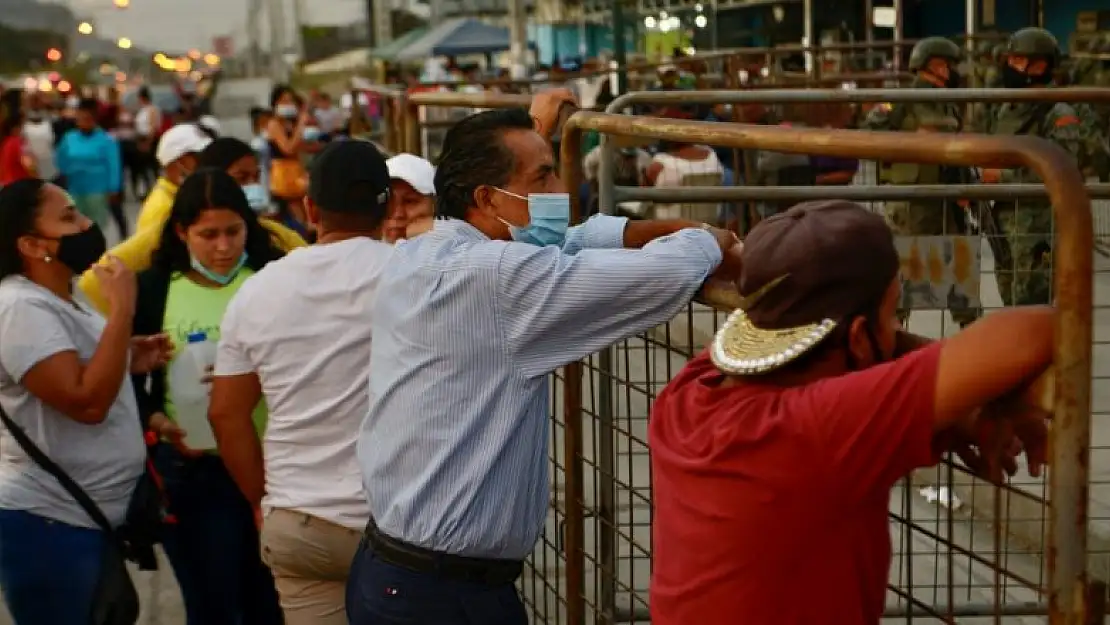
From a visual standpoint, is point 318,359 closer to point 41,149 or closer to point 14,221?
point 14,221

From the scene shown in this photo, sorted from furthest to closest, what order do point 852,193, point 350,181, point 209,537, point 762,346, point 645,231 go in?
point 209,537 → point 852,193 → point 350,181 → point 645,231 → point 762,346

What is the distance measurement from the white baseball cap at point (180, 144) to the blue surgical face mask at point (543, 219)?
4.44 m

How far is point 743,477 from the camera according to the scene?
81.4 inches

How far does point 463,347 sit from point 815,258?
0.97 metres

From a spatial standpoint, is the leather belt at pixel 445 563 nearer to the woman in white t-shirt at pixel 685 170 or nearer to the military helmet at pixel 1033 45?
the military helmet at pixel 1033 45

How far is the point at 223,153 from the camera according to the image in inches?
245

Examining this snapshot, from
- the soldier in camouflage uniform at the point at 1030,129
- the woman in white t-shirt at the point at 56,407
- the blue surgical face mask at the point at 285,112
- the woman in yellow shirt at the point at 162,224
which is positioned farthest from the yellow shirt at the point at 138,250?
the blue surgical face mask at the point at 285,112

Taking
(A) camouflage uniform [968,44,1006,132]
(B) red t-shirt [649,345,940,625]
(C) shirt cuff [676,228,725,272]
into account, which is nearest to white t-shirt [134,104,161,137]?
(A) camouflage uniform [968,44,1006,132]

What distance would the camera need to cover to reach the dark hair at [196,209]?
4.60 metres

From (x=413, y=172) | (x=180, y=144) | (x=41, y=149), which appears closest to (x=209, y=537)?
(x=413, y=172)

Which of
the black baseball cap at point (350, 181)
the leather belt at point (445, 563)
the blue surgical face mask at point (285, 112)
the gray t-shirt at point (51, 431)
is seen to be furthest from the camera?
the blue surgical face mask at point (285, 112)

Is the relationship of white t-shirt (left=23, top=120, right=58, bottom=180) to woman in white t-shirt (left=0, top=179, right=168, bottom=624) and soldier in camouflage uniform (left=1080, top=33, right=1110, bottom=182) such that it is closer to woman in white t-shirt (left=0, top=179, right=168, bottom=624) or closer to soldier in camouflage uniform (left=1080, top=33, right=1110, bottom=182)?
soldier in camouflage uniform (left=1080, top=33, right=1110, bottom=182)

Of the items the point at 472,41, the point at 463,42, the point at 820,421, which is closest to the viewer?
the point at 820,421

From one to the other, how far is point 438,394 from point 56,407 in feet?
5.61
